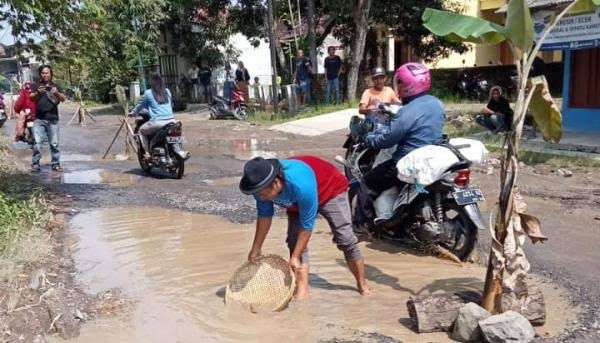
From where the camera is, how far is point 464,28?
394 centimetres

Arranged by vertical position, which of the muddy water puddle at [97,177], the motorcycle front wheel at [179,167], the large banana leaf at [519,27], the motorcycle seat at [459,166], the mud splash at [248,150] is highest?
the large banana leaf at [519,27]

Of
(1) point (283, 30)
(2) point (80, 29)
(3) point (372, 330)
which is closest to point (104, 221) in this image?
(2) point (80, 29)

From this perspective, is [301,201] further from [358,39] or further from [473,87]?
[473,87]

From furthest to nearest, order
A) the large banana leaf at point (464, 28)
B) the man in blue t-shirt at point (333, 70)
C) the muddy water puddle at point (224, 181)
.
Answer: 1. the man in blue t-shirt at point (333, 70)
2. the muddy water puddle at point (224, 181)
3. the large banana leaf at point (464, 28)

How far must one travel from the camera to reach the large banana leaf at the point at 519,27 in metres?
3.79

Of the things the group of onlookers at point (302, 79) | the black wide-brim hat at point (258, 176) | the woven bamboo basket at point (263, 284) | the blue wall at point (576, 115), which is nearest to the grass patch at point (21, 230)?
the woven bamboo basket at point (263, 284)

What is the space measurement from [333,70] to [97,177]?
10.8 m

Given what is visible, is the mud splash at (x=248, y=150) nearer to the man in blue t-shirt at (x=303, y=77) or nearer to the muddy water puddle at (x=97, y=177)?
the muddy water puddle at (x=97, y=177)

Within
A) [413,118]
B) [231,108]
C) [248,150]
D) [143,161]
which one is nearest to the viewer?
[413,118]

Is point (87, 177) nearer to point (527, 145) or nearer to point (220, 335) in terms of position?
point (220, 335)

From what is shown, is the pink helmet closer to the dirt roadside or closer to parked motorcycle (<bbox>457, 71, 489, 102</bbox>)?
the dirt roadside

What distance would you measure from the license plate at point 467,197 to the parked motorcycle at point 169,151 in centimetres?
555

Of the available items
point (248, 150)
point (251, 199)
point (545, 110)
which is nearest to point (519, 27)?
point (545, 110)

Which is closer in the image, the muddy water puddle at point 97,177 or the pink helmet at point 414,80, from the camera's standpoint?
the pink helmet at point 414,80
